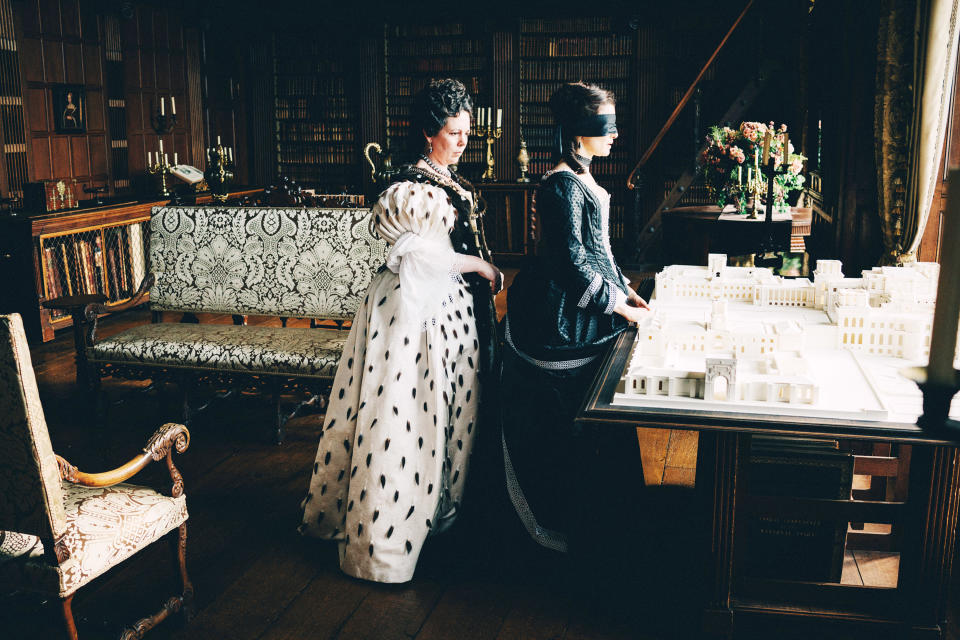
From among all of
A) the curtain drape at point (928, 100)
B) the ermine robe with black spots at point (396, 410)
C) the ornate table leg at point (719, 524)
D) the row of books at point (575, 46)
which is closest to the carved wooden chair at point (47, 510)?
the ermine robe with black spots at point (396, 410)

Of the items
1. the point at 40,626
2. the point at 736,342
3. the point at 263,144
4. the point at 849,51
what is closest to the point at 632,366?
the point at 736,342

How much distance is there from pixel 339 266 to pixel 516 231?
4.48 metres

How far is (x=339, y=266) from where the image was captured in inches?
158

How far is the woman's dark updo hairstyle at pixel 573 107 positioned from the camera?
245 centimetres

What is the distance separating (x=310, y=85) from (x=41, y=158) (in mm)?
3287

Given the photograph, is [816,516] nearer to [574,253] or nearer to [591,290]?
[591,290]

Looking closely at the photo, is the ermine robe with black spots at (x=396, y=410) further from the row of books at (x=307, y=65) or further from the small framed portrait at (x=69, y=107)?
the row of books at (x=307, y=65)

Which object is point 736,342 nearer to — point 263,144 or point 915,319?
point 915,319

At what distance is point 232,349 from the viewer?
3.76 meters

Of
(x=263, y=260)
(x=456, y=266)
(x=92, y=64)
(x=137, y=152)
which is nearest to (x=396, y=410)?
(x=456, y=266)

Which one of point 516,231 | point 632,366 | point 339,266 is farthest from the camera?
point 516,231

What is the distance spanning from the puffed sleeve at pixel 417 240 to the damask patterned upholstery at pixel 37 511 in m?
0.97

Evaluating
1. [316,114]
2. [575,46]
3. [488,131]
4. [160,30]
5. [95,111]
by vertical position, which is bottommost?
[488,131]

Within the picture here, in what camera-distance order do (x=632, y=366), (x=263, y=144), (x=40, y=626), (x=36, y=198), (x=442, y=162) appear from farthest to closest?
(x=263, y=144) → (x=36, y=198) → (x=442, y=162) → (x=40, y=626) → (x=632, y=366)
